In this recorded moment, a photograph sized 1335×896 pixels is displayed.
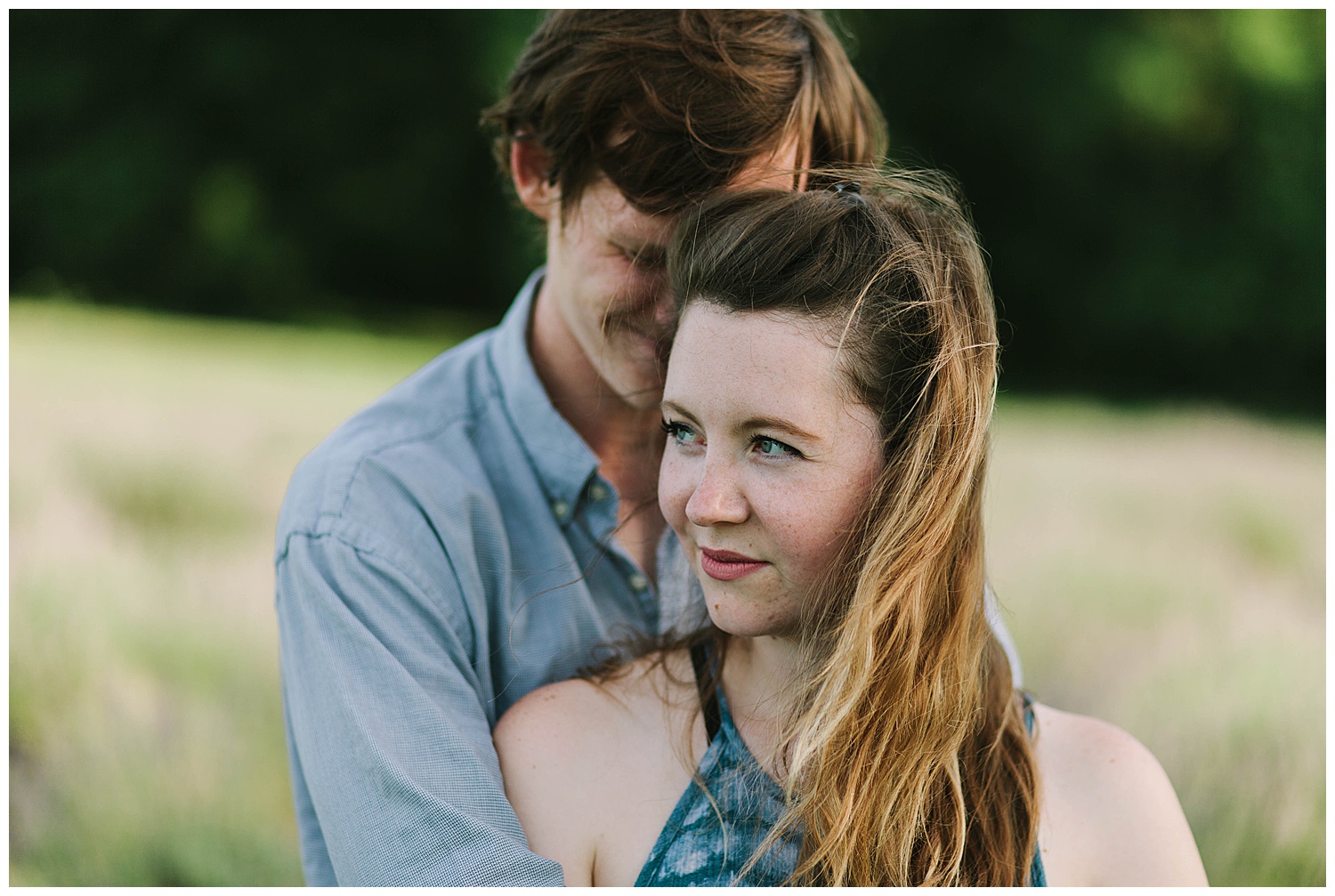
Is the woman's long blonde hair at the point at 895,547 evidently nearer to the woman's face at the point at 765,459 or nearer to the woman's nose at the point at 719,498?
the woman's face at the point at 765,459

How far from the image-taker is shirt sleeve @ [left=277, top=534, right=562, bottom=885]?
1982mm

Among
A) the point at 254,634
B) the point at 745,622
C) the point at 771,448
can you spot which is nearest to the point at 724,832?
the point at 745,622

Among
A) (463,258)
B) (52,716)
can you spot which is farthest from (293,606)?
(463,258)

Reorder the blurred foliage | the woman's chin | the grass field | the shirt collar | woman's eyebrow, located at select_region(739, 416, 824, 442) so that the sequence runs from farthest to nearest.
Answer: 1. the blurred foliage
2. the grass field
3. the shirt collar
4. the woman's chin
5. woman's eyebrow, located at select_region(739, 416, 824, 442)

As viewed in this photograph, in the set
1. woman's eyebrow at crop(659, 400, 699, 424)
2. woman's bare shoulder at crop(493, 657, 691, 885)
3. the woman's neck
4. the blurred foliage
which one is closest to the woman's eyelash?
woman's eyebrow at crop(659, 400, 699, 424)

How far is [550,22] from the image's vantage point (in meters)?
2.61

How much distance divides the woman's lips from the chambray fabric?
0.57 metres

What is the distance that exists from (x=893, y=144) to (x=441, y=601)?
44.7 ft

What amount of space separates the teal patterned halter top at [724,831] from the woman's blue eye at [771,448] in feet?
2.02

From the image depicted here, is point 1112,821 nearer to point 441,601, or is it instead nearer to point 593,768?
point 593,768

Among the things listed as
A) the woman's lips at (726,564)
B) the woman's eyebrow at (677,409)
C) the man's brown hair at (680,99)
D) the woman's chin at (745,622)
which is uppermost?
the man's brown hair at (680,99)

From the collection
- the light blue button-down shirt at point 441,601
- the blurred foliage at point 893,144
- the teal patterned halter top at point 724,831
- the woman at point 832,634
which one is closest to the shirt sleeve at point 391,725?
the light blue button-down shirt at point 441,601

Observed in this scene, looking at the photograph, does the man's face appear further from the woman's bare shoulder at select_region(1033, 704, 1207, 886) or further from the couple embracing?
the woman's bare shoulder at select_region(1033, 704, 1207, 886)

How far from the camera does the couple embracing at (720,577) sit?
1.95m
